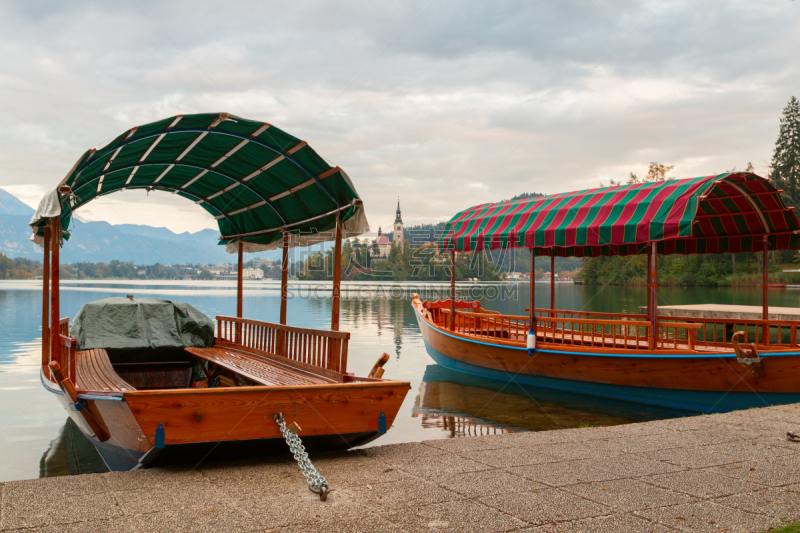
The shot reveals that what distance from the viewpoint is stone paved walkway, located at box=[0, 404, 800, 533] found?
378 centimetres

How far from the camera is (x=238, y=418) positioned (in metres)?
5.11

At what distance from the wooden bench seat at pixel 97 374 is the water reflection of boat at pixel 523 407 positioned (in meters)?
5.43

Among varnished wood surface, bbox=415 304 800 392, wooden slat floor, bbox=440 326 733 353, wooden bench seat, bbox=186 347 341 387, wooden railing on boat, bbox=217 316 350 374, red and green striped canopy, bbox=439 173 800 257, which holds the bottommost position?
varnished wood surface, bbox=415 304 800 392

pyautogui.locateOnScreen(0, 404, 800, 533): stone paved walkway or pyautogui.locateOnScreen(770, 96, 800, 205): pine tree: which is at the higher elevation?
pyautogui.locateOnScreen(770, 96, 800, 205): pine tree

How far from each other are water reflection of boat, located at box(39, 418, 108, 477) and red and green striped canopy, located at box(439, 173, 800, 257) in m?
8.46

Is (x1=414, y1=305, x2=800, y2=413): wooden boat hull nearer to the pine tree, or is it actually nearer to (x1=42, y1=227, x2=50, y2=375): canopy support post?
(x1=42, y1=227, x2=50, y2=375): canopy support post

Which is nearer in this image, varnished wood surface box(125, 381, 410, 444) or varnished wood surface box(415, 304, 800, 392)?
varnished wood surface box(125, 381, 410, 444)

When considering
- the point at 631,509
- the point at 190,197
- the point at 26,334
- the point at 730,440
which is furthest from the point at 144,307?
the point at 26,334

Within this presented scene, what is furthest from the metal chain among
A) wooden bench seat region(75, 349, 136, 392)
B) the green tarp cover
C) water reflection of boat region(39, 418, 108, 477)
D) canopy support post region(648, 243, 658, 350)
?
canopy support post region(648, 243, 658, 350)

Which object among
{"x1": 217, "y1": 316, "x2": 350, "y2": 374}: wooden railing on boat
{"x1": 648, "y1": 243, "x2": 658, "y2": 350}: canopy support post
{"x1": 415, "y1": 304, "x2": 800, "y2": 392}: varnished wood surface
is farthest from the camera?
{"x1": 648, "y1": 243, "x2": 658, "y2": 350}: canopy support post

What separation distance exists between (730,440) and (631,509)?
2.90 m

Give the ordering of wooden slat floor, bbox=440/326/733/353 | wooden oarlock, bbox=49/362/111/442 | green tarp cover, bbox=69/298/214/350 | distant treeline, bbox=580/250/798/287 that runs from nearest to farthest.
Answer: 1. wooden oarlock, bbox=49/362/111/442
2. green tarp cover, bbox=69/298/214/350
3. wooden slat floor, bbox=440/326/733/353
4. distant treeline, bbox=580/250/798/287

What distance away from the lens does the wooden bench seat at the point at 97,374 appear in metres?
6.20

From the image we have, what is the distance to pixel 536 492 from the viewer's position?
14.5ft
